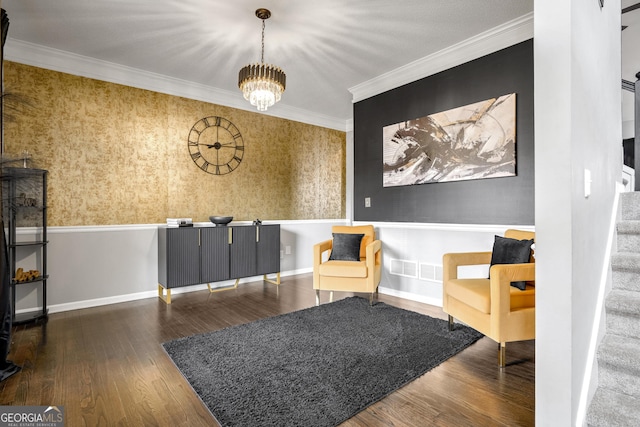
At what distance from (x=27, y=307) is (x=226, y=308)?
1.98m

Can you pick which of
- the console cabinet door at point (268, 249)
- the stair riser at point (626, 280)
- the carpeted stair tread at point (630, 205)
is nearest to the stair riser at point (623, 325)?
the stair riser at point (626, 280)

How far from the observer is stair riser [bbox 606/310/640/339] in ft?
5.42

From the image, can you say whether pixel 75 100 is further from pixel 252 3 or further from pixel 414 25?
pixel 414 25

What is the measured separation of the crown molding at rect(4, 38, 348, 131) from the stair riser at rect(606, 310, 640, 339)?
4667 millimetres

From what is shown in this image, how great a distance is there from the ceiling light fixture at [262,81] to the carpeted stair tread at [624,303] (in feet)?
9.48

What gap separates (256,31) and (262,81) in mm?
629

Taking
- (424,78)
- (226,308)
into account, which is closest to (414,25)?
(424,78)

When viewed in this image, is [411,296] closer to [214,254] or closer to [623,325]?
[623,325]

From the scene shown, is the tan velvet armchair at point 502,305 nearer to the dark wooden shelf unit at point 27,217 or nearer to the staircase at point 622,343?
the staircase at point 622,343

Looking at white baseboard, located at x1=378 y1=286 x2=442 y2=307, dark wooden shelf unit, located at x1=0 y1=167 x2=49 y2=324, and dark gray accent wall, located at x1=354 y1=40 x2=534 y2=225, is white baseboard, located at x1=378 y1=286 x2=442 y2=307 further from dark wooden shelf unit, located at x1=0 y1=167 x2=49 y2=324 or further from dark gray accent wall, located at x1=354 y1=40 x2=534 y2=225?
dark wooden shelf unit, located at x1=0 y1=167 x2=49 y2=324

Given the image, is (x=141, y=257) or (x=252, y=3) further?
(x=141, y=257)

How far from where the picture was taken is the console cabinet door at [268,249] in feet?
14.8

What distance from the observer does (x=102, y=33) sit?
318 centimetres

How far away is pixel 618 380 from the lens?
59.2 inches
